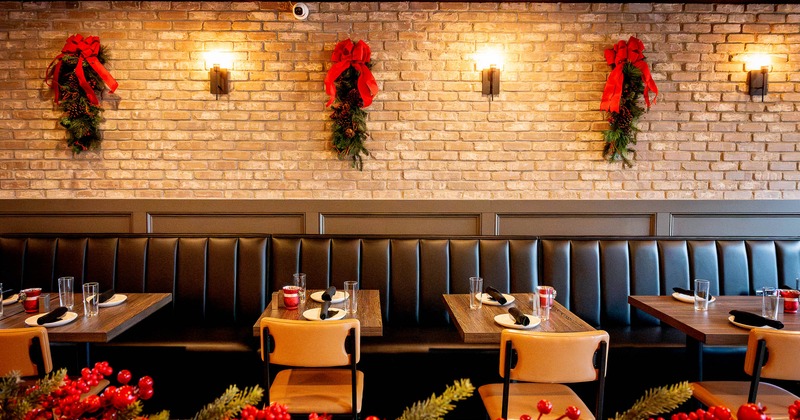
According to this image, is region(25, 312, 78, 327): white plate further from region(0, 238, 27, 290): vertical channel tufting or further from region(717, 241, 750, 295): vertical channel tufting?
region(717, 241, 750, 295): vertical channel tufting

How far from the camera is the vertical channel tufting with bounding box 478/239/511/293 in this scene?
3543mm

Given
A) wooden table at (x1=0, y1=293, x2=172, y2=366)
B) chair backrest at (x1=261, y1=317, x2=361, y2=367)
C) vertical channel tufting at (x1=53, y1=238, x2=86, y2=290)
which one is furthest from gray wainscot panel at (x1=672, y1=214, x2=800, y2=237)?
vertical channel tufting at (x1=53, y1=238, x2=86, y2=290)

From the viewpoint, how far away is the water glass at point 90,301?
254 centimetres

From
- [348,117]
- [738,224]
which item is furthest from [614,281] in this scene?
[348,117]

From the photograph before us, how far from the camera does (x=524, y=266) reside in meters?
3.56

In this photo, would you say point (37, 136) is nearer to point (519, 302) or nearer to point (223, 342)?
point (223, 342)

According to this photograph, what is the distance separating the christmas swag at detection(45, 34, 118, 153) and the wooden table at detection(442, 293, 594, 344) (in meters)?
3.10

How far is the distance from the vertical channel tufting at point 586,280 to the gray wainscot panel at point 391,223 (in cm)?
83

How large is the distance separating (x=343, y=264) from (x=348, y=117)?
3.79 ft

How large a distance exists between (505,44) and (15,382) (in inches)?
153

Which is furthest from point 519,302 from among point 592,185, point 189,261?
point 189,261

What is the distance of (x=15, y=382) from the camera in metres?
0.72

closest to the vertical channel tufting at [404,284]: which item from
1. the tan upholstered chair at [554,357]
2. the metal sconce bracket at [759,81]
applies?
the tan upholstered chair at [554,357]

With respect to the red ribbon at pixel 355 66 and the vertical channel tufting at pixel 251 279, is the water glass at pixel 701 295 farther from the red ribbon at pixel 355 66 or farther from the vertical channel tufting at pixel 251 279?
the vertical channel tufting at pixel 251 279
